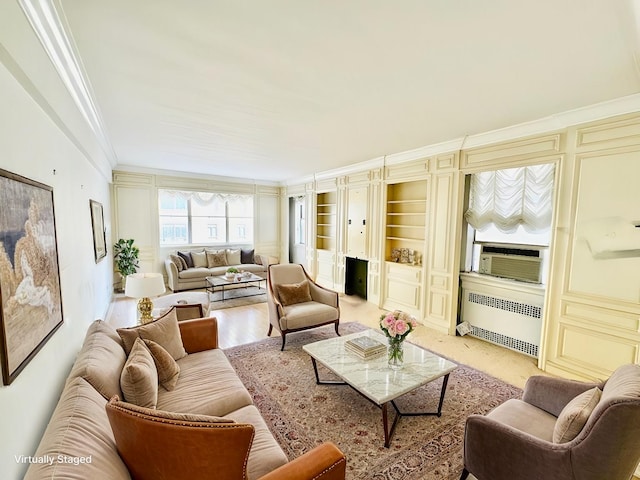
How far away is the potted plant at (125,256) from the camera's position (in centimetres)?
543

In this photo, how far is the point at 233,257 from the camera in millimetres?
6770

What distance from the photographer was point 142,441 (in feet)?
3.34

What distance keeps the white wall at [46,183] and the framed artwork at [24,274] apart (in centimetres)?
7

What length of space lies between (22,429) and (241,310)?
3.63 meters

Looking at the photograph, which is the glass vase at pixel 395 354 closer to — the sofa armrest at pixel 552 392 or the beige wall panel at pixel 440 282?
the sofa armrest at pixel 552 392

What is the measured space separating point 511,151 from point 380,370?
281 centimetres

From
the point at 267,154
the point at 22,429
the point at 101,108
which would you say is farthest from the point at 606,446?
the point at 267,154

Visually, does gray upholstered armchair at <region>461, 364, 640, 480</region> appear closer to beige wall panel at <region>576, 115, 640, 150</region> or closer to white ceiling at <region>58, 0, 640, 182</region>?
white ceiling at <region>58, 0, 640, 182</region>

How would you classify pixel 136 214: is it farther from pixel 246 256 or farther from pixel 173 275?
pixel 246 256

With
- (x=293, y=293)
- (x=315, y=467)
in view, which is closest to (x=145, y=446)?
(x=315, y=467)

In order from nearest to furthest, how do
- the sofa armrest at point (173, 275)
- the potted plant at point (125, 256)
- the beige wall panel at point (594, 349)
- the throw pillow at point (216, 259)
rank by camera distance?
the beige wall panel at point (594, 349), the potted plant at point (125, 256), the sofa armrest at point (173, 275), the throw pillow at point (216, 259)

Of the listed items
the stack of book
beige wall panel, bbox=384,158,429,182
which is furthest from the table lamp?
beige wall panel, bbox=384,158,429,182

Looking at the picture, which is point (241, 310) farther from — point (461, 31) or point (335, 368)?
point (461, 31)

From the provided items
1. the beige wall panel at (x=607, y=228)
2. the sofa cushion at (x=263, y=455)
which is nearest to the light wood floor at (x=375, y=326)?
the beige wall panel at (x=607, y=228)
